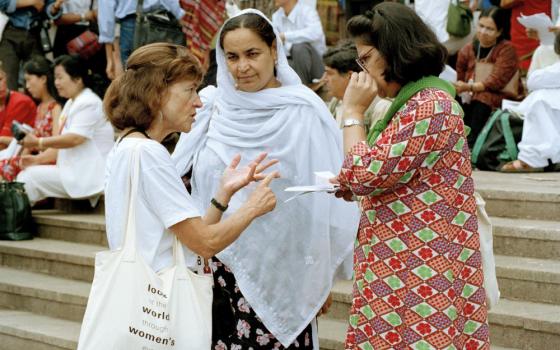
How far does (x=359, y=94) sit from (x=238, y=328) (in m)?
1.19

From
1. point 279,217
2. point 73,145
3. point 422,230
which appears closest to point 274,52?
point 279,217

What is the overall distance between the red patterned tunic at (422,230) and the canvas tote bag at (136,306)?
60cm

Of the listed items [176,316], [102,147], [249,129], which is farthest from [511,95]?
[176,316]

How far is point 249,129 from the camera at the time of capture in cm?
419

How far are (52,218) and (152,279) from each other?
5163mm

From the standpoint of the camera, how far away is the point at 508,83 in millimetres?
8430

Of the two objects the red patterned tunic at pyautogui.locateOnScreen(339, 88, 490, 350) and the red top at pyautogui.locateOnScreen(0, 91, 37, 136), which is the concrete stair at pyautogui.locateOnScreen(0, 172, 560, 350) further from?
the red patterned tunic at pyautogui.locateOnScreen(339, 88, 490, 350)

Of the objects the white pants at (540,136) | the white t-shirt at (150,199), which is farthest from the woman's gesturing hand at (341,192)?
the white pants at (540,136)

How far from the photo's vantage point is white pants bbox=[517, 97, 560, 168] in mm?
7375

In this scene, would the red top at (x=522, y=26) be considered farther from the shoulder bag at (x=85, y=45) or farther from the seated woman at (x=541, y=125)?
the shoulder bag at (x=85, y=45)

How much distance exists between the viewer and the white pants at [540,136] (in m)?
7.38

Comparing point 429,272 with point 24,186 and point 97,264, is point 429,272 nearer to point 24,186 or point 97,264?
point 97,264

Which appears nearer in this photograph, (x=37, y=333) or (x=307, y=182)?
(x=307, y=182)

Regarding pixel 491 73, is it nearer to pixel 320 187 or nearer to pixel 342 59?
pixel 342 59
